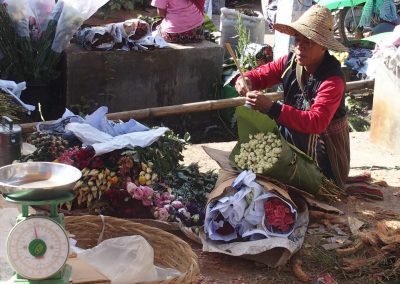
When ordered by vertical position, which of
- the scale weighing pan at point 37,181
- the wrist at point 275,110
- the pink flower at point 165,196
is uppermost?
the scale weighing pan at point 37,181

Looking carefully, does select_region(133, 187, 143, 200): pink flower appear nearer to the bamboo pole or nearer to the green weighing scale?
the bamboo pole

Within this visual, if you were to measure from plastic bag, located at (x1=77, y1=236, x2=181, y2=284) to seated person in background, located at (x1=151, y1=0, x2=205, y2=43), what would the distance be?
454 cm

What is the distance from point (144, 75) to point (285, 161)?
3.06m

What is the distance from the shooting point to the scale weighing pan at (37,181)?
6.59 feet

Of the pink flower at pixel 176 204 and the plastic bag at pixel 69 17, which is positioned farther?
the plastic bag at pixel 69 17

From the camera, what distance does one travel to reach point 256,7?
48.7 ft

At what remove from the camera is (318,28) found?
A: 13.7 ft

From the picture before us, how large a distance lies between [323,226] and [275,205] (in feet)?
1.94

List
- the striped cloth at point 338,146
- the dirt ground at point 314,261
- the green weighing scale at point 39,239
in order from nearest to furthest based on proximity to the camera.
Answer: the green weighing scale at point 39,239, the dirt ground at point 314,261, the striped cloth at point 338,146

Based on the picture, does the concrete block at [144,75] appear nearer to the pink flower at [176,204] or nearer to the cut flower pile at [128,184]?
the cut flower pile at [128,184]

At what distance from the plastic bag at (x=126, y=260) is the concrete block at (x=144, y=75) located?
12.5 feet

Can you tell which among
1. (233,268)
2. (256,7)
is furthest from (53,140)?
(256,7)

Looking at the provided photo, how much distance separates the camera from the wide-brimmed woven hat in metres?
4.15

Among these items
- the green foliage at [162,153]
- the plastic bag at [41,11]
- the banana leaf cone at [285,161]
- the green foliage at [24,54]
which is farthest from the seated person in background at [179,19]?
the banana leaf cone at [285,161]
